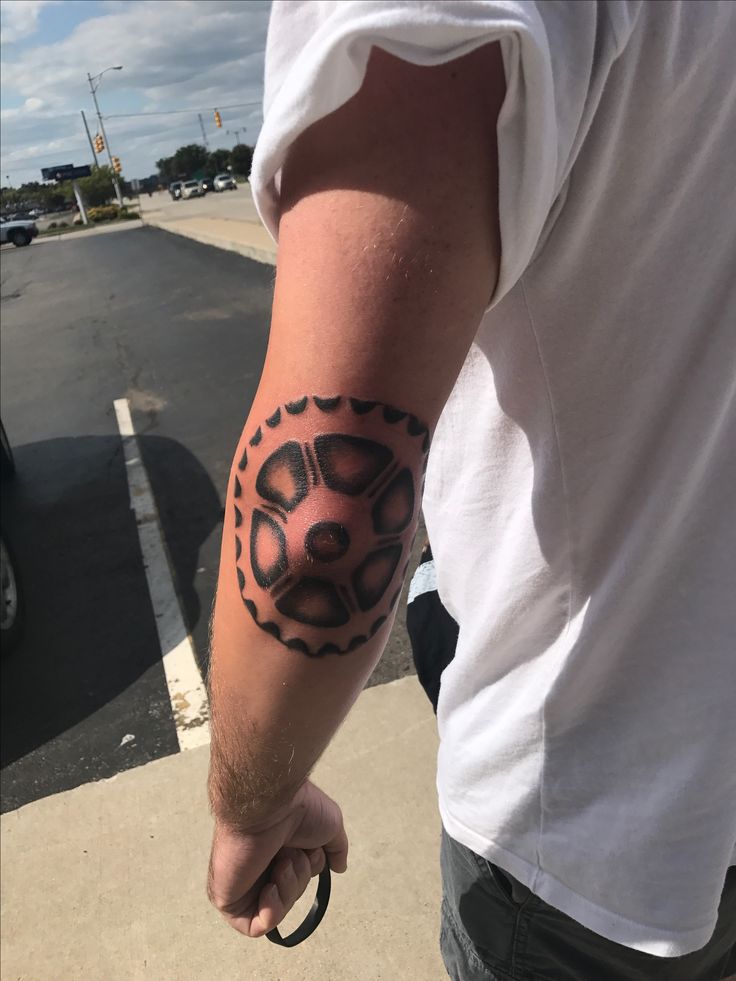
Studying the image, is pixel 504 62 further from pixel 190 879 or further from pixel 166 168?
pixel 166 168

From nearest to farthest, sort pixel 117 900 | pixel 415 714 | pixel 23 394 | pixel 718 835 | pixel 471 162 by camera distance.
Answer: pixel 471 162
pixel 718 835
pixel 117 900
pixel 415 714
pixel 23 394

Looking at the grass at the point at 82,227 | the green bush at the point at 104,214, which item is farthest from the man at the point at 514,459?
the green bush at the point at 104,214

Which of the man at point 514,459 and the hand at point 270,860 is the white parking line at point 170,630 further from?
the man at point 514,459

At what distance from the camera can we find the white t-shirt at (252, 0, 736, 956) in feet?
2.05

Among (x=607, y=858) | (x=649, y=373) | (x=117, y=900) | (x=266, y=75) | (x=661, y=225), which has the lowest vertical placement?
(x=117, y=900)

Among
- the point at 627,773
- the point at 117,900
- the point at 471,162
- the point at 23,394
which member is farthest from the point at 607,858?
the point at 23,394

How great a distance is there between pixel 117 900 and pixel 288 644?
6.42ft

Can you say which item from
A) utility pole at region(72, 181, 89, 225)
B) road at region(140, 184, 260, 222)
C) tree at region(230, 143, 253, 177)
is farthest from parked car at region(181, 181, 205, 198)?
tree at region(230, 143, 253, 177)

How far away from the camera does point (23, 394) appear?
820 centimetres

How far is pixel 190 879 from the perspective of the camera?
93.2 inches

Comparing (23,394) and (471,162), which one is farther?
(23,394)

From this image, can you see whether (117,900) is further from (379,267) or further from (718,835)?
(379,267)

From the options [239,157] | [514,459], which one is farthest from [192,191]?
[514,459]

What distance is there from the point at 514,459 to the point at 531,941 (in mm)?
758
